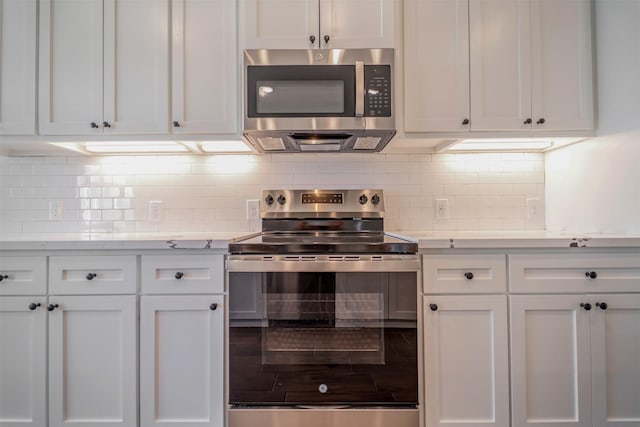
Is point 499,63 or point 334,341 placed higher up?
point 499,63

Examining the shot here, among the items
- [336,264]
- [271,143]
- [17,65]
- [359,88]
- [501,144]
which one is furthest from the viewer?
[501,144]

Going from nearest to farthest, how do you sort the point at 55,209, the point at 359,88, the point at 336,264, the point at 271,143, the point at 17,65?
the point at 336,264 → the point at 359,88 → the point at 17,65 → the point at 271,143 → the point at 55,209

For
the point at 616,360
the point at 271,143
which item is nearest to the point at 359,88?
the point at 271,143

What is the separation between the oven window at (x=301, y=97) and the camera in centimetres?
171

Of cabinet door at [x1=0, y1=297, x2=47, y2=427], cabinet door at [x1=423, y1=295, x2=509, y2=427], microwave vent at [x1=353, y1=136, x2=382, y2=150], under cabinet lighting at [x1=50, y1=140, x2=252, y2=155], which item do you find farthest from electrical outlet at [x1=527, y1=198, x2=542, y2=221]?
cabinet door at [x1=0, y1=297, x2=47, y2=427]

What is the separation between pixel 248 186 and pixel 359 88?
2.92 ft

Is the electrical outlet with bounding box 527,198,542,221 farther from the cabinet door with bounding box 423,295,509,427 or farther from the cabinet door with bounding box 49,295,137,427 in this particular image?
the cabinet door with bounding box 49,295,137,427

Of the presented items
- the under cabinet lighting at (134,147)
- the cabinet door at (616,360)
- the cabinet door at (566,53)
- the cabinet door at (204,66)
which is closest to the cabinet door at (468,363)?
the cabinet door at (616,360)

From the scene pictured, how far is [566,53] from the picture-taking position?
180 cm

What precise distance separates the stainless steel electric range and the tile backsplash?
0.68 meters

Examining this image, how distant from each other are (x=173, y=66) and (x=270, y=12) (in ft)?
1.82

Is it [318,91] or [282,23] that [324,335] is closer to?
[318,91]

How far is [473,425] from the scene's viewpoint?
1.51m

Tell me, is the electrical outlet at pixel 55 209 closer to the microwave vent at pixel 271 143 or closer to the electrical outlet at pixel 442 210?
the microwave vent at pixel 271 143
